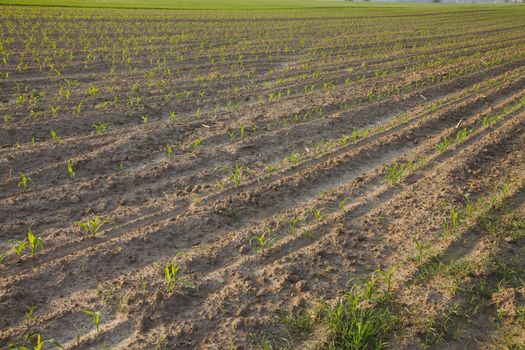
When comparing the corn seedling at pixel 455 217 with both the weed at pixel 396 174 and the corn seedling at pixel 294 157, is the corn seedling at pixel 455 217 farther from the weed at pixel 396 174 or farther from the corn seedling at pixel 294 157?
the corn seedling at pixel 294 157

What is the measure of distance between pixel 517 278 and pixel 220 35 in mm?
16983

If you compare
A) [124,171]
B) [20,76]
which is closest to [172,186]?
[124,171]

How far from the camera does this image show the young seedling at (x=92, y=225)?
411 cm

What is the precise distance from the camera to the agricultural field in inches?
126

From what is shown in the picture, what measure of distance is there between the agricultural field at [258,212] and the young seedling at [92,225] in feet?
0.08

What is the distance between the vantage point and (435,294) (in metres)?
3.48

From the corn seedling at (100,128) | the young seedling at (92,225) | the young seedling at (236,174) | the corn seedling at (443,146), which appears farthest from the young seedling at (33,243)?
the corn seedling at (443,146)

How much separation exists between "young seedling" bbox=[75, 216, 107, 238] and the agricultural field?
23mm

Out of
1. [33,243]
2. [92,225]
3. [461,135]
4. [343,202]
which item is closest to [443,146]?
[461,135]

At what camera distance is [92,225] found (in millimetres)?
4141

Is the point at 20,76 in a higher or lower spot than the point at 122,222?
higher

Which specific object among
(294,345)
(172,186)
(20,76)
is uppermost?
(20,76)

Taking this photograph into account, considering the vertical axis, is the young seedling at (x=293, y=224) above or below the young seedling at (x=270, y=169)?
below

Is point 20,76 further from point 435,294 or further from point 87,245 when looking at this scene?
point 435,294
